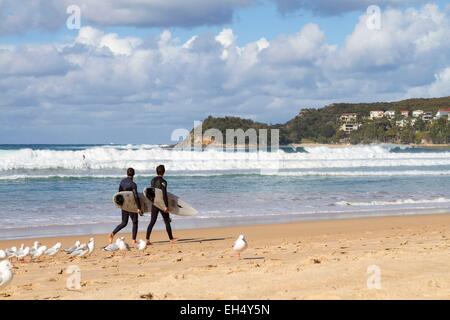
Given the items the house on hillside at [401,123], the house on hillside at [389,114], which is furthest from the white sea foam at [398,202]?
the house on hillside at [389,114]

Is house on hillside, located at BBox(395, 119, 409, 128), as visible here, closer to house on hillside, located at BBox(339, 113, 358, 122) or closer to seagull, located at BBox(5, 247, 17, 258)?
house on hillside, located at BBox(339, 113, 358, 122)

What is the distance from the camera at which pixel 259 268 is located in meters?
8.43

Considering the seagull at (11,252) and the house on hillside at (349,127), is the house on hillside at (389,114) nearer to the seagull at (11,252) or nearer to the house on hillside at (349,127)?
the house on hillside at (349,127)

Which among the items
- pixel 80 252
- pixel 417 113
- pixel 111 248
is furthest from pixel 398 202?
pixel 417 113

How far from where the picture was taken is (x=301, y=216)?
17.2m

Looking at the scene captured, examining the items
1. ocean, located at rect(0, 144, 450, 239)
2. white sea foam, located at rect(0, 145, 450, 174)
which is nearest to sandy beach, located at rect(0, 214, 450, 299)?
ocean, located at rect(0, 144, 450, 239)

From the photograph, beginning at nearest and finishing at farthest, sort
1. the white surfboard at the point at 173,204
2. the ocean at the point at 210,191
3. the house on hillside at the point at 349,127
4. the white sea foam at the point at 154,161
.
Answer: the white surfboard at the point at 173,204 → the ocean at the point at 210,191 → the white sea foam at the point at 154,161 → the house on hillside at the point at 349,127

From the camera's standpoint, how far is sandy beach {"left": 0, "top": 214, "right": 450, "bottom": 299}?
6781mm

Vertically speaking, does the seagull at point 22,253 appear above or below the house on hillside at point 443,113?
below

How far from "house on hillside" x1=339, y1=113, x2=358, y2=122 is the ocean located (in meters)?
104

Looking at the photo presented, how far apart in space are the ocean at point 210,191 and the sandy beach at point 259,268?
2803 mm

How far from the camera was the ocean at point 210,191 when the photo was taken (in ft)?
53.6

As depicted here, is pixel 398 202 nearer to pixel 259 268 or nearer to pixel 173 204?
pixel 173 204
